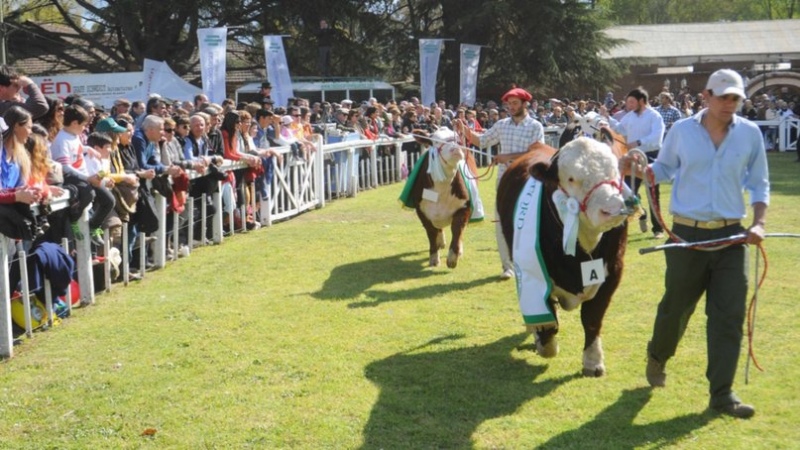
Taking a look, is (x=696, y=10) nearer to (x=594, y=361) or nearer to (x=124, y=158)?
(x=124, y=158)

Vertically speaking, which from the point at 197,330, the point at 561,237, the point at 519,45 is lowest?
the point at 197,330

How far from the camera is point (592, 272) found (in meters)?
6.39

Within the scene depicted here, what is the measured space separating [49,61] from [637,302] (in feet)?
124

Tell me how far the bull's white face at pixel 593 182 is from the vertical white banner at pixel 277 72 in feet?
60.7

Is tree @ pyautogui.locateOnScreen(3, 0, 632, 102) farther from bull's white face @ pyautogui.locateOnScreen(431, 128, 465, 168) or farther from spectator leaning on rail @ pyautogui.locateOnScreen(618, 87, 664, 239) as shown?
bull's white face @ pyautogui.locateOnScreen(431, 128, 465, 168)

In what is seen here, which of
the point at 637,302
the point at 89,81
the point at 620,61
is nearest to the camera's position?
the point at 637,302

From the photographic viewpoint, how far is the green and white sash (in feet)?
21.1

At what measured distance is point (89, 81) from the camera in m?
A: 26.7

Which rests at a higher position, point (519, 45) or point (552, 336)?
point (519, 45)

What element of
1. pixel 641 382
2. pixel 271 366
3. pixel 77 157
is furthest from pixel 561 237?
pixel 77 157

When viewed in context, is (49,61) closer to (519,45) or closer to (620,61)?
(519,45)

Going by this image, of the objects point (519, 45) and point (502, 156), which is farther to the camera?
point (519, 45)

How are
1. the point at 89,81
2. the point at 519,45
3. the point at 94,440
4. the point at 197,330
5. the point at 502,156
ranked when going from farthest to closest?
the point at 519,45, the point at 89,81, the point at 502,156, the point at 197,330, the point at 94,440

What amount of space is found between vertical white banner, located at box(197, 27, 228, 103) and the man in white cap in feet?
54.9
